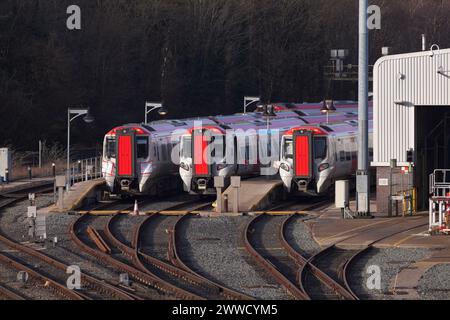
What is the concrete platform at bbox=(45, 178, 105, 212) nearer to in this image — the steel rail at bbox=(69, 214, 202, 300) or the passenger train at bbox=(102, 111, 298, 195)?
the passenger train at bbox=(102, 111, 298, 195)

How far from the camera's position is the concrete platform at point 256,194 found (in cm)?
3394

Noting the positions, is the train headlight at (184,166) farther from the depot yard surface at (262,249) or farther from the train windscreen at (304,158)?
the train windscreen at (304,158)

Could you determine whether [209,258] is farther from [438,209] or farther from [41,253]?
[438,209]

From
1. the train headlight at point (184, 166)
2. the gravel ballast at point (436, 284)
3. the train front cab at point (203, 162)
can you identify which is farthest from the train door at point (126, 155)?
the gravel ballast at point (436, 284)

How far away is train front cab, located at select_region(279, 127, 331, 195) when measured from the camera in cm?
3603

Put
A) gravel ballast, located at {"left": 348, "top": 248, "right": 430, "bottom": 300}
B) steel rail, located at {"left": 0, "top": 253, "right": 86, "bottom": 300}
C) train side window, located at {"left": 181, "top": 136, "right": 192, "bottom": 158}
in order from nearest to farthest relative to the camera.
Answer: steel rail, located at {"left": 0, "top": 253, "right": 86, "bottom": 300}
gravel ballast, located at {"left": 348, "top": 248, "right": 430, "bottom": 300}
train side window, located at {"left": 181, "top": 136, "right": 192, "bottom": 158}

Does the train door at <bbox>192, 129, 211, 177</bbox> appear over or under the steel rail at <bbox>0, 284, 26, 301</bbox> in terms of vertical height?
over

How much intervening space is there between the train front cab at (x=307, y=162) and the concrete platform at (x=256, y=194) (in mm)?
611

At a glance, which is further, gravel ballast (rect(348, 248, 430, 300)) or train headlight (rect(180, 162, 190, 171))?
train headlight (rect(180, 162, 190, 171))

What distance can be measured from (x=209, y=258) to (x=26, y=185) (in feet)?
64.3

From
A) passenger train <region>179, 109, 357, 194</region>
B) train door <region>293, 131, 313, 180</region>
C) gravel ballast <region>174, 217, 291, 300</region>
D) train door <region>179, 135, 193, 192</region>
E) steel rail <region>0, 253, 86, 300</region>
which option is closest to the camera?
steel rail <region>0, 253, 86, 300</region>

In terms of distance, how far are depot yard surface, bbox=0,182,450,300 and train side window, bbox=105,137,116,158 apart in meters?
2.47

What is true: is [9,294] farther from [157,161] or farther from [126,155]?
[157,161]

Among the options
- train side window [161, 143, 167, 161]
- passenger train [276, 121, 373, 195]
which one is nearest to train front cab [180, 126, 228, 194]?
train side window [161, 143, 167, 161]
